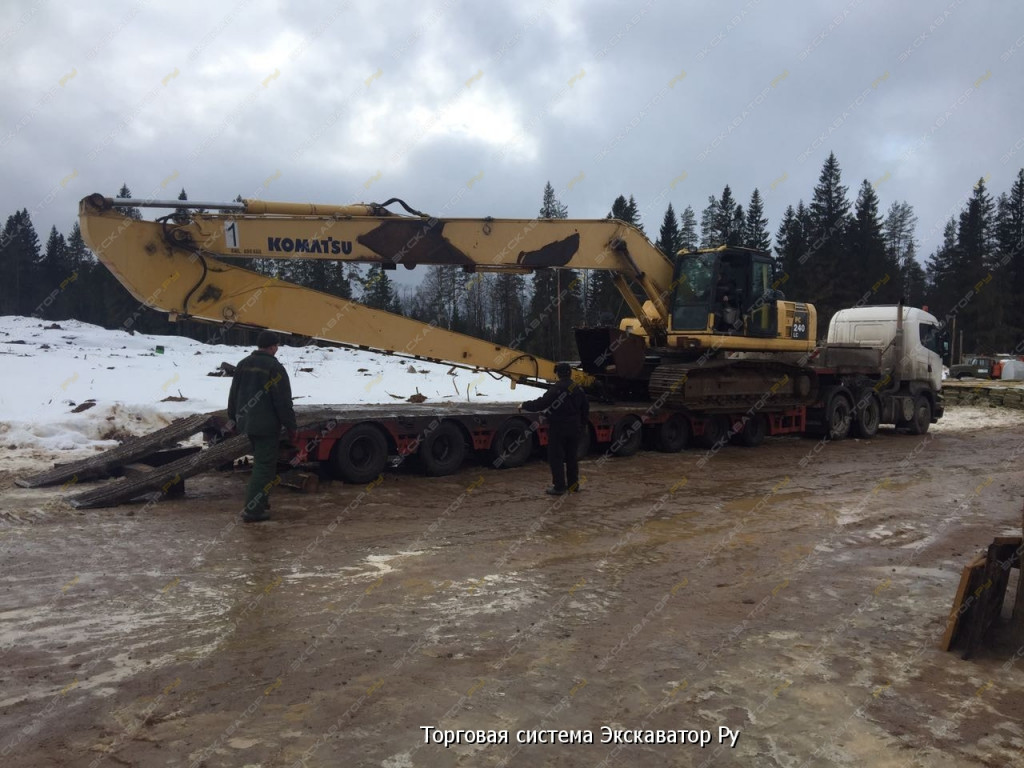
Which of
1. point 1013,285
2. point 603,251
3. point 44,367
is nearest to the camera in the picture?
point 603,251

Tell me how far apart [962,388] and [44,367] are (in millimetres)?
29332

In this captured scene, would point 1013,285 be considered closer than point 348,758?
No

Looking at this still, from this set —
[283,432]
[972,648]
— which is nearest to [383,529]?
[283,432]

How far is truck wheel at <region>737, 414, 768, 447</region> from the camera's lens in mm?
15328

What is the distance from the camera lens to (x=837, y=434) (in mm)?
16766

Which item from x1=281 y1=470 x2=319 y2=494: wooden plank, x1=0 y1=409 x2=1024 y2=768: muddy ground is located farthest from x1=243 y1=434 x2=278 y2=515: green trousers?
x1=281 y1=470 x2=319 y2=494: wooden plank

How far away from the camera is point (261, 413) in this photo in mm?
8133

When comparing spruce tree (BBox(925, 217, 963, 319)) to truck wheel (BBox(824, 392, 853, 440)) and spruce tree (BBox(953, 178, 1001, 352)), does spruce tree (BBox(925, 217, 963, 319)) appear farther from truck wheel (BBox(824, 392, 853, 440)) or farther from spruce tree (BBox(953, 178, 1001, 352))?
truck wheel (BBox(824, 392, 853, 440))

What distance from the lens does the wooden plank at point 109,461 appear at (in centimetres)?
946

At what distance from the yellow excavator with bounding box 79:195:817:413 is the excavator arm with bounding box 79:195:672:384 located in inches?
0.6

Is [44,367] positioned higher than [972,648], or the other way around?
[44,367]

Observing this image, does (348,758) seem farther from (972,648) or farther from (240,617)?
(972,648)

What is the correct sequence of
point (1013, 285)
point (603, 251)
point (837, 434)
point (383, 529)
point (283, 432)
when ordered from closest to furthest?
1. point (383, 529)
2. point (283, 432)
3. point (603, 251)
4. point (837, 434)
5. point (1013, 285)

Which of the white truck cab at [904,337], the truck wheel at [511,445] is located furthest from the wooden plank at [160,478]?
the white truck cab at [904,337]
